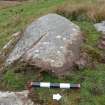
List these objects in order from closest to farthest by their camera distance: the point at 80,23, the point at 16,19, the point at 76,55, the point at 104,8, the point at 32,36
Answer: the point at 76,55
the point at 32,36
the point at 80,23
the point at 104,8
the point at 16,19

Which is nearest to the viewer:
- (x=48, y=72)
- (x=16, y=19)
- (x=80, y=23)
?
(x=48, y=72)

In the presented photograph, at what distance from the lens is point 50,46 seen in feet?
26.4

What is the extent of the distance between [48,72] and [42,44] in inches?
34.0

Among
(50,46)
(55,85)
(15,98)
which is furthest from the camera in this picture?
(50,46)

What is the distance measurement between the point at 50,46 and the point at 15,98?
165 centimetres

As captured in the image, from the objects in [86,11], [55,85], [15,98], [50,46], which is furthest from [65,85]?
[86,11]

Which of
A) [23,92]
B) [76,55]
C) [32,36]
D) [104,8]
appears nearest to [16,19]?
[104,8]

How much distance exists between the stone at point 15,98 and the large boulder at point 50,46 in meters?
0.84

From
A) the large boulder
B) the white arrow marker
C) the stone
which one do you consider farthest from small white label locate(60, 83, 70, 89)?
the stone

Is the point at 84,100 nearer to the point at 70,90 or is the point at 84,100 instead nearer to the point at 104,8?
the point at 70,90

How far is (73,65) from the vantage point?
780cm

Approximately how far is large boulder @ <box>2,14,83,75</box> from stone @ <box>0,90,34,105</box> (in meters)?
0.84

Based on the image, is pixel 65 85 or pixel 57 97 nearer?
pixel 57 97

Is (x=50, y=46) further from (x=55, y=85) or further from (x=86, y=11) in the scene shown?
(x=86, y=11)
